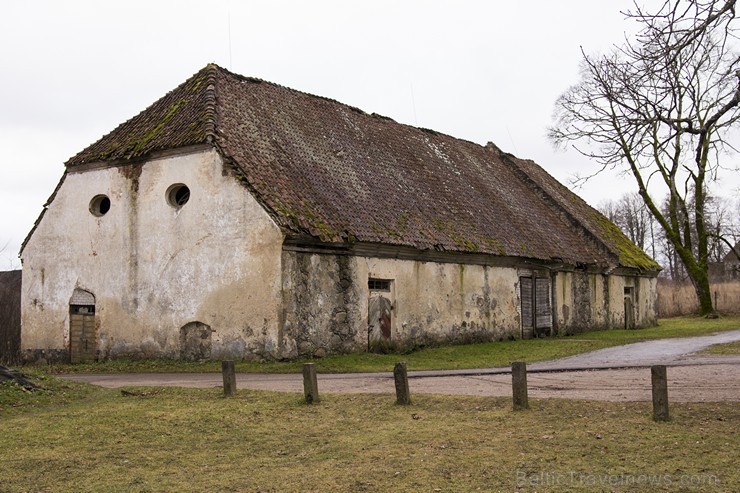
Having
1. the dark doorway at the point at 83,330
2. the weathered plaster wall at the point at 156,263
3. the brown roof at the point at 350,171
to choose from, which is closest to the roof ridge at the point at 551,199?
the brown roof at the point at 350,171

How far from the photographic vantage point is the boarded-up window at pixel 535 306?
2569 centimetres

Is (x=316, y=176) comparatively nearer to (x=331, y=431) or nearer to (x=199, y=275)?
(x=199, y=275)

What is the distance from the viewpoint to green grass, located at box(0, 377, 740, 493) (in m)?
6.98

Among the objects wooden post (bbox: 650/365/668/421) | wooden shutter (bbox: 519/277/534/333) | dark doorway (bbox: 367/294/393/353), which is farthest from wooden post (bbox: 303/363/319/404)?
wooden shutter (bbox: 519/277/534/333)

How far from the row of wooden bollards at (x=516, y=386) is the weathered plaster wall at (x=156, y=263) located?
567 centimetres

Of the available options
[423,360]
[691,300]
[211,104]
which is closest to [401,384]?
[423,360]

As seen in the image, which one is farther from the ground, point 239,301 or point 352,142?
point 352,142

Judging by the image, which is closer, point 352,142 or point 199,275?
point 199,275

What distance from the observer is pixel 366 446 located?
8383 mm

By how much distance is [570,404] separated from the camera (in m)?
9.88

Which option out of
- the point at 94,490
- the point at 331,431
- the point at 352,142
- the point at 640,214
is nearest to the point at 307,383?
the point at 331,431

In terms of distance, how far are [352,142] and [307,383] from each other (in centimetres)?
1411

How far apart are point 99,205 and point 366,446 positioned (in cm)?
1516

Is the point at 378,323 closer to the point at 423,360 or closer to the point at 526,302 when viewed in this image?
the point at 423,360
